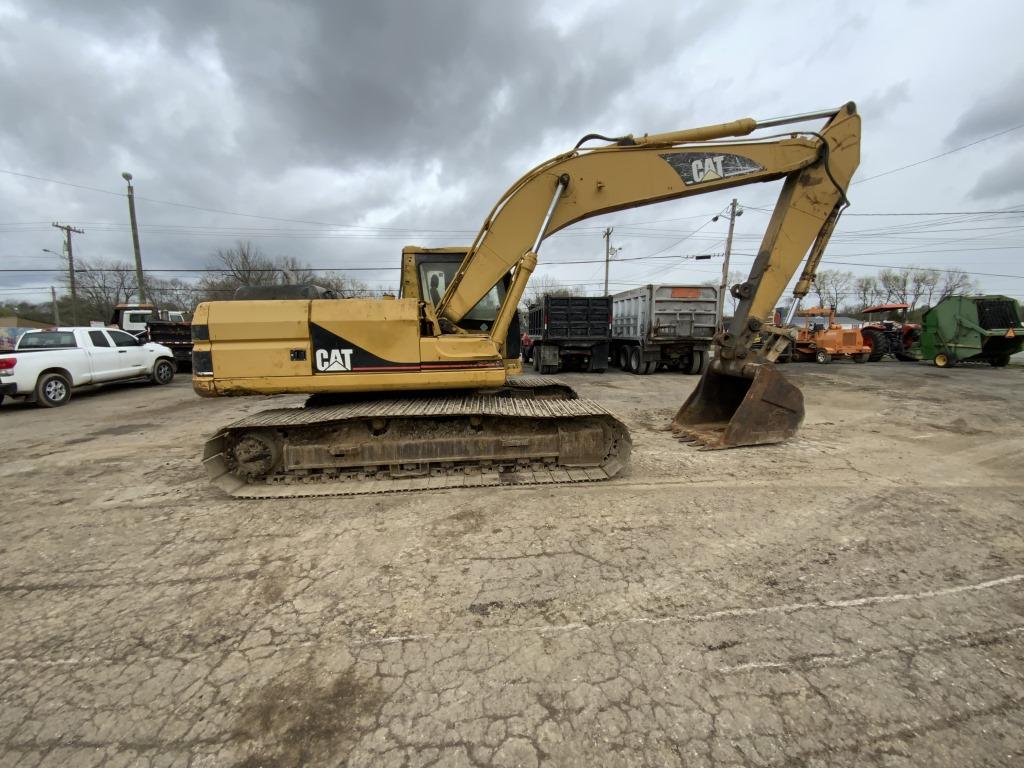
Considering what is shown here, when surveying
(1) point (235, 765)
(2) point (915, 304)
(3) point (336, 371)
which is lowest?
(1) point (235, 765)

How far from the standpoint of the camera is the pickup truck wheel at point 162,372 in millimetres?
12414

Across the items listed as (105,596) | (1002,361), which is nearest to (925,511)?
(105,596)

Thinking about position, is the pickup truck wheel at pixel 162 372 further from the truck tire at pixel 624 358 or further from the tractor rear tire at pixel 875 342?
the tractor rear tire at pixel 875 342

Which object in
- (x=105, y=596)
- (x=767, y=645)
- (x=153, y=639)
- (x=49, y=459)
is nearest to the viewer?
(x=767, y=645)

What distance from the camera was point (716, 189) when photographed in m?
5.25

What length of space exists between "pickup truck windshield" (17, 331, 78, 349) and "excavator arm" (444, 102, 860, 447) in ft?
36.0

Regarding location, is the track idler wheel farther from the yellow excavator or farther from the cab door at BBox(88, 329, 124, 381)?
the cab door at BBox(88, 329, 124, 381)

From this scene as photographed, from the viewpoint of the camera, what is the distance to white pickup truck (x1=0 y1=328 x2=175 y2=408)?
357 inches

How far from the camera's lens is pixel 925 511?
369 cm

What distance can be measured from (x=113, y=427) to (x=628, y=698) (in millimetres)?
9320

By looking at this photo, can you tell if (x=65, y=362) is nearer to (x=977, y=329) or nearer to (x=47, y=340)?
(x=47, y=340)

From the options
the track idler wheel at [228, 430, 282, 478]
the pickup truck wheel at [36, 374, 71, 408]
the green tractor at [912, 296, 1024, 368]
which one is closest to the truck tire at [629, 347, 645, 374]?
the green tractor at [912, 296, 1024, 368]

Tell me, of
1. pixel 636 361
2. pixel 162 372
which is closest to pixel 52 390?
pixel 162 372

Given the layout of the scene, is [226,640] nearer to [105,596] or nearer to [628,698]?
[105,596]
